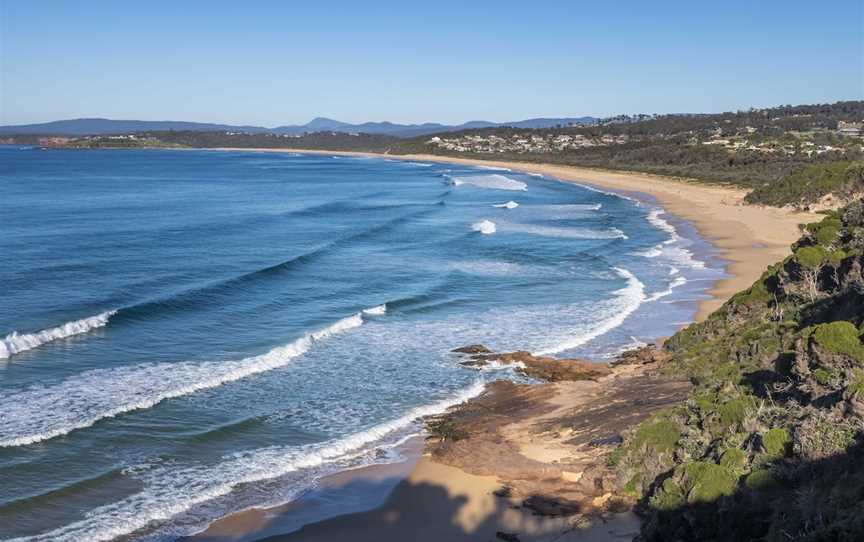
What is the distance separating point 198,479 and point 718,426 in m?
8.35

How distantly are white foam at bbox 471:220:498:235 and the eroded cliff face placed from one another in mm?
31034

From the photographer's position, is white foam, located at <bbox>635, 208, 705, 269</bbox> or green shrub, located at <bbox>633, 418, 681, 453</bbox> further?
white foam, located at <bbox>635, 208, 705, 269</bbox>

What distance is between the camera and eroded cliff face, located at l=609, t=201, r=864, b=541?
8422 mm

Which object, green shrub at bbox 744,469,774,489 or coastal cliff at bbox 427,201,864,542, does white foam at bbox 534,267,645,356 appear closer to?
coastal cliff at bbox 427,201,864,542

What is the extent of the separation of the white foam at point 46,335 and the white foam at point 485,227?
88.7 ft

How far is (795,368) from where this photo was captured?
1227 cm

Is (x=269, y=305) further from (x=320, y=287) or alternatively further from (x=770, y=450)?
(x=770, y=450)

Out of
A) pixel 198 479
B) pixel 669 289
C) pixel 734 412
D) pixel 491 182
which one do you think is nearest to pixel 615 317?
pixel 669 289

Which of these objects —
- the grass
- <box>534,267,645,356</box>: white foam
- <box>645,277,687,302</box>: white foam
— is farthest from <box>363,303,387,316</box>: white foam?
the grass

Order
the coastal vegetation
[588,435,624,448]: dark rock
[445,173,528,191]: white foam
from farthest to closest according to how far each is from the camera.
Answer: [445,173,528,191]: white foam, the coastal vegetation, [588,435,624,448]: dark rock

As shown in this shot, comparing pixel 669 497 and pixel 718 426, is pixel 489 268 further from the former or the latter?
pixel 669 497

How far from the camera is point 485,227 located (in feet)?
163

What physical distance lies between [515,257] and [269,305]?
1500cm

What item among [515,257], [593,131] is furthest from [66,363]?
[593,131]
